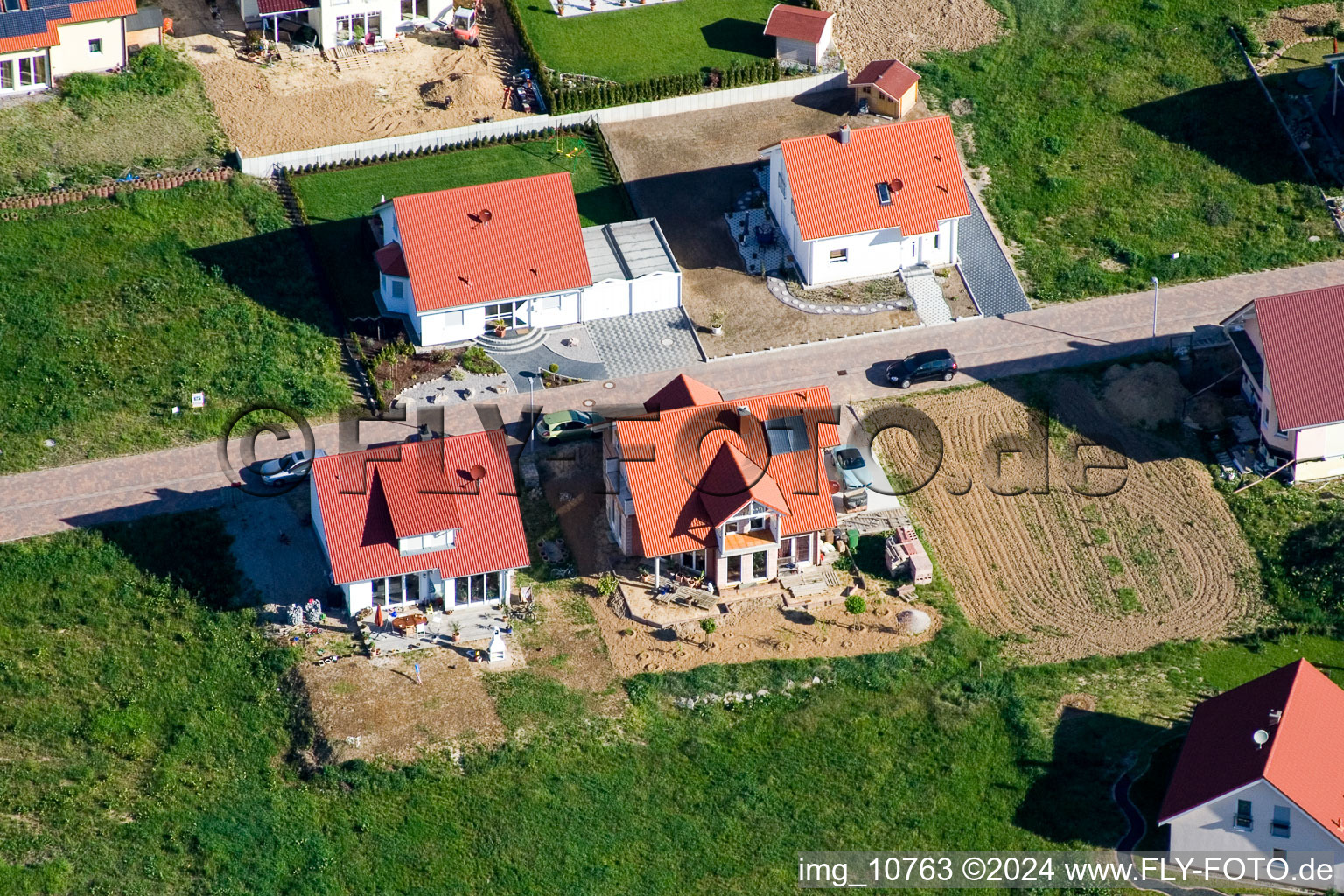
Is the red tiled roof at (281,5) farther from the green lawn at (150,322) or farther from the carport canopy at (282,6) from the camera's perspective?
the green lawn at (150,322)

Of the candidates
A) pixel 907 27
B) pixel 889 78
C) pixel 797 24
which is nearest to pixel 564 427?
pixel 889 78

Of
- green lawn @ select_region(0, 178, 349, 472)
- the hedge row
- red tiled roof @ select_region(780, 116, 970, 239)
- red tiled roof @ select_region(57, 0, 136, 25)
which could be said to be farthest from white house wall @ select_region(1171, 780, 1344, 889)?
red tiled roof @ select_region(57, 0, 136, 25)

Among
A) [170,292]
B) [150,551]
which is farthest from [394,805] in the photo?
[170,292]

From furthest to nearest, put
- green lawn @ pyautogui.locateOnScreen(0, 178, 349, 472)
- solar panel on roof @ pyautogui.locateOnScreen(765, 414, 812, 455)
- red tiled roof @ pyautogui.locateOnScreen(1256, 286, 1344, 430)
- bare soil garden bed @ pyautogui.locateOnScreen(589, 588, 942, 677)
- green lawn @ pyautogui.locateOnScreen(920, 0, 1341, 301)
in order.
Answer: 1. green lawn @ pyautogui.locateOnScreen(920, 0, 1341, 301)
2. green lawn @ pyautogui.locateOnScreen(0, 178, 349, 472)
3. red tiled roof @ pyautogui.locateOnScreen(1256, 286, 1344, 430)
4. solar panel on roof @ pyautogui.locateOnScreen(765, 414, 812, 455)
5. bare soil garden bed @ pyautogui.locateOnScreen(589, 588, 942, 677)

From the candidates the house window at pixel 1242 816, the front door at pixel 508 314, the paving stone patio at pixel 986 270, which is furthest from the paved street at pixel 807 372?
the house window at pixel 1242 816

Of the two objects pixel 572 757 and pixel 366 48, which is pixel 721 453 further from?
pixel 366 48

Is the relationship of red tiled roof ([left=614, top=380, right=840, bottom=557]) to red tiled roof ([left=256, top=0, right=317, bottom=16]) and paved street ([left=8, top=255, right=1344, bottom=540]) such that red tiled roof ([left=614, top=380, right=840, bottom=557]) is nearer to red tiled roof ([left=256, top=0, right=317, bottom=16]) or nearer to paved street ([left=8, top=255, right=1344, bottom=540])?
paved street ([left=8, top=255, right=1344, bottom=540])
